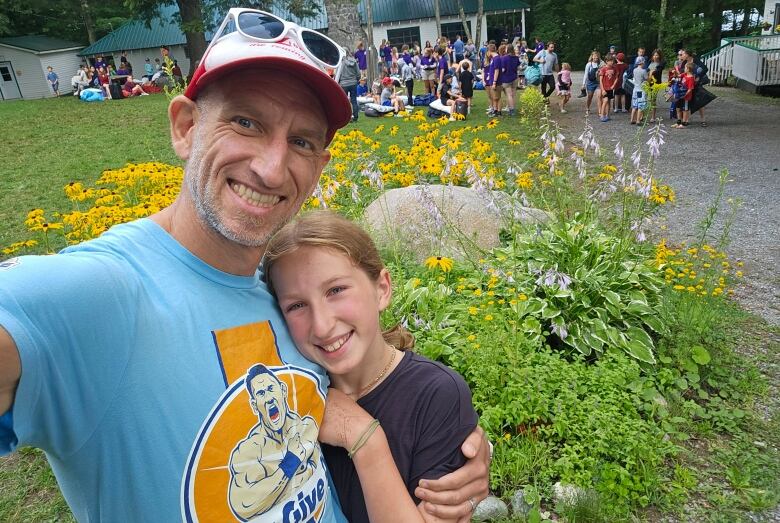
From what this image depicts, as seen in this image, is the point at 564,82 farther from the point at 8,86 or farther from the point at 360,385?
the point at 8,86

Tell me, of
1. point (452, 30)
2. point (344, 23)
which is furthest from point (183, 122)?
point (452, 30)

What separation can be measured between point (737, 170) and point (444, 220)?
769 cm

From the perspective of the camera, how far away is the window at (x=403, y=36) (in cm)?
3853

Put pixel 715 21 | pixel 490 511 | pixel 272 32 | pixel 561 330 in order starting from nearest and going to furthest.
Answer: pixel 272 32
pixel 490 511
pixel 561 330
pixel 715 21

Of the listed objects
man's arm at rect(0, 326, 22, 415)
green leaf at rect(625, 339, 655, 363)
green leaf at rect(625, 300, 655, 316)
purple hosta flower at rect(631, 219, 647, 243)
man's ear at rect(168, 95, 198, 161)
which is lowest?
green leaf at rect(625, 339, 655, 363)

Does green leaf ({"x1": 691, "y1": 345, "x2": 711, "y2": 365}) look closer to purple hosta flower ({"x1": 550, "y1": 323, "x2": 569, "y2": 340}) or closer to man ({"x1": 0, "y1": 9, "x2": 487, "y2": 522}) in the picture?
purple hosta flower ({"x1": 550, "y1": 323, "x2": 569, "y2": 340})

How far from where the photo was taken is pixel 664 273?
17.3 ft

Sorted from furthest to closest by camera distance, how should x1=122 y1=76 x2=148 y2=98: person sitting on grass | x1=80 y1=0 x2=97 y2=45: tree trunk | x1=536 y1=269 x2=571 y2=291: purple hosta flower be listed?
x1=80 y1=0 x2=97 y2=45: tree trunk → x1=122 y1=76 x2=148 y2=98: person sitting on grass → x1=536 y1=269 x2=571 y2=291: purple hosta flower

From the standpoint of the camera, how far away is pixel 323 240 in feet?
5.49

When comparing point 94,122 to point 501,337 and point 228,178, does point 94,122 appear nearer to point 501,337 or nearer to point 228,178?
point 501,337

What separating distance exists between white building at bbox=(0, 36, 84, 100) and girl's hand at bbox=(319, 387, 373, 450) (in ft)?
135

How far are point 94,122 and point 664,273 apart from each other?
17.5 meters

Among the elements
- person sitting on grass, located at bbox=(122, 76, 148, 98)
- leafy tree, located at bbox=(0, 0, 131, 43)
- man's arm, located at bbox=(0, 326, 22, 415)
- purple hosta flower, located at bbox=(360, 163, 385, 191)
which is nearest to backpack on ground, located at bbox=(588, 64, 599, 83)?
purple hosta flower, located at bbox=(360, 163, 385, 191)

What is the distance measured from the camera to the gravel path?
6.20 metres
